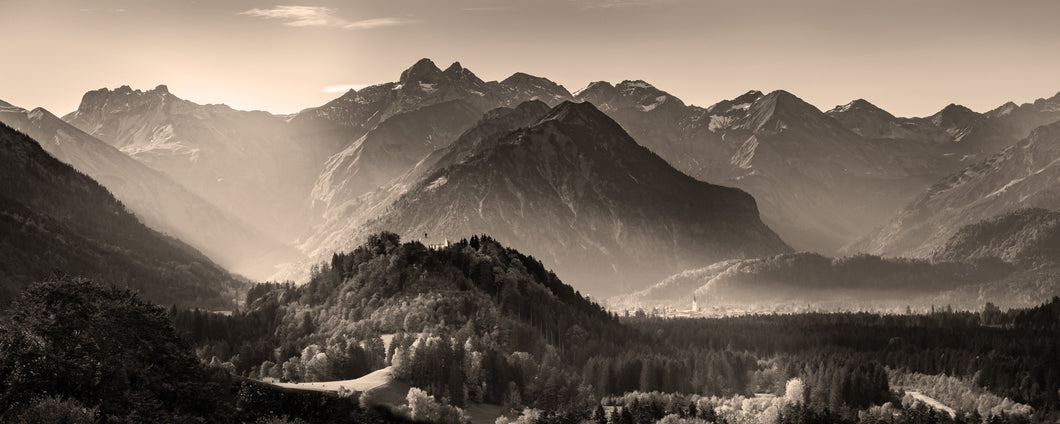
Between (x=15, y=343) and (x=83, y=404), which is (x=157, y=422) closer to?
(x=83, y=404)

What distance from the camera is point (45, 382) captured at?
7761 inches

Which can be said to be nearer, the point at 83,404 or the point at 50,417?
the point at 50,417

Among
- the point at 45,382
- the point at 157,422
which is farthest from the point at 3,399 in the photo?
the point at 157,422

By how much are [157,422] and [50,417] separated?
2110cm

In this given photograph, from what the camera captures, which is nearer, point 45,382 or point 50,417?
point 50,417

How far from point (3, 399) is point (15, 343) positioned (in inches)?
512

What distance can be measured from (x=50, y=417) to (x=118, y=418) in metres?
13.7

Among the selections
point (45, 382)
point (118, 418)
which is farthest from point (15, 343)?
point (118, 418)

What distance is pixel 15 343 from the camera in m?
200

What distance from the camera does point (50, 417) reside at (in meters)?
181

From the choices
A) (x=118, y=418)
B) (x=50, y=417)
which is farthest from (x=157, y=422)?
(x=50, y=417)

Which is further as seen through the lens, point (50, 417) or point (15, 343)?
point (15, 343)

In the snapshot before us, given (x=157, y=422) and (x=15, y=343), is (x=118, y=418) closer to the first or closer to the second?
(x=157, y=422)

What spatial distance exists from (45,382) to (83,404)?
697 cm
